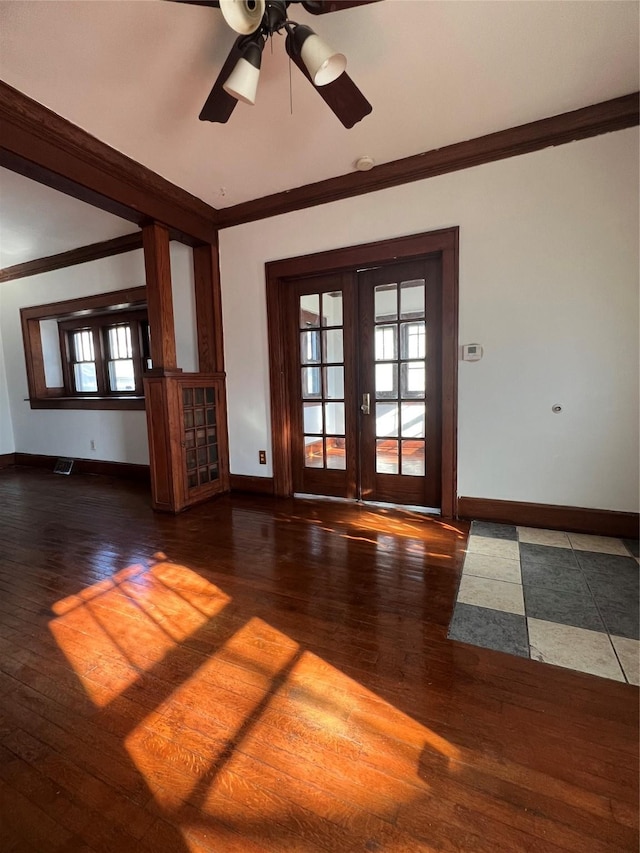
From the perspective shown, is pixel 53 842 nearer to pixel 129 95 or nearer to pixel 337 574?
pixel 337 574

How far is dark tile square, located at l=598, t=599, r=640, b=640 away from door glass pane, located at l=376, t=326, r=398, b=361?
2.13m

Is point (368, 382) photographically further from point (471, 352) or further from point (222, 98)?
point (222, 98)

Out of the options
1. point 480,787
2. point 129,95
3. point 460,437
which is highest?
point 129,95

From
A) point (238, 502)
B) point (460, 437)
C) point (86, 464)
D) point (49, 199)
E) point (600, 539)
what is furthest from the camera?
point (86, 464)

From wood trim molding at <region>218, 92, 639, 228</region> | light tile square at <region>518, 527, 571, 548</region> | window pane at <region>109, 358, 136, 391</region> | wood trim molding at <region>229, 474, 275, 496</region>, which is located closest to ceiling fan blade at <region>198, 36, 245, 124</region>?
wood trim molding at <region>218, 92, 639, 228</region>

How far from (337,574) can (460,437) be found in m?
1.45

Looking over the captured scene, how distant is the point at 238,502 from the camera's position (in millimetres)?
3512

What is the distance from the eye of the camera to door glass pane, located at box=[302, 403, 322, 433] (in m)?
3.49

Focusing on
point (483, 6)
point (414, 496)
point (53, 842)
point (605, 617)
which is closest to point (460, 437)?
point (414, 496)

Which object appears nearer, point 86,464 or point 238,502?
point 238,502

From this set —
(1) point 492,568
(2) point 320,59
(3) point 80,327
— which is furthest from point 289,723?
(3) point 80,327

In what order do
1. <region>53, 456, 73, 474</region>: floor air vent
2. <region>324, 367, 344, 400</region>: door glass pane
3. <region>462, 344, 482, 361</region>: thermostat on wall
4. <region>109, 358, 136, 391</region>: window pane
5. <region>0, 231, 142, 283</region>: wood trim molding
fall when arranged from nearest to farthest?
1. <region>462, 344, 482, 361</region>: thermostat on wall
2. <region>324, 367, 344, 400</region>: door glass pane
3. <region>0, 231, 142, 283</region>: wood trim molding
4. <region>109, 358, 136, 391</region>: window pane
5. <region>53, 456, 73, 474</region>: floor air vent

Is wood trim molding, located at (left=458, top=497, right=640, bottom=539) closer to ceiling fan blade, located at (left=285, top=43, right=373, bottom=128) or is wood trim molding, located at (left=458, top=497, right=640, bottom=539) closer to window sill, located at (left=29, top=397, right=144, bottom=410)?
ceiling fan blade, located at (left=285, top=43, right=373, bottom=128)

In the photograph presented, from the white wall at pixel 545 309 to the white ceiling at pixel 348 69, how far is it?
35 centimetres
